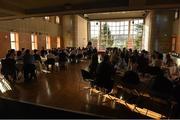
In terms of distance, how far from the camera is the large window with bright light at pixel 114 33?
85.1ft

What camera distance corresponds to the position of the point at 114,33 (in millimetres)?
27109

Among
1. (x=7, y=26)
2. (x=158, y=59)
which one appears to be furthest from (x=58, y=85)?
(x=7, y=26)

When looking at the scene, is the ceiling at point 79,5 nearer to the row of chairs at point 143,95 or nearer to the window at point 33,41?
the row of chairs at point 143,95

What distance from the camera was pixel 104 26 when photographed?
88.5ft

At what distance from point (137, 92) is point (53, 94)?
2.58 metres

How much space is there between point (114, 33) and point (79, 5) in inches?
864

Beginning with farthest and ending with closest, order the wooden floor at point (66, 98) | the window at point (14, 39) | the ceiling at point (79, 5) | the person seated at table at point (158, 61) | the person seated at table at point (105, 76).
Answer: the window at point (14, 39) → the person seated at table at point (158, 61) → the person seated at table at point (105, 76) → the ceiling at point (79, 5) → the wooden floor at point (66, 98)

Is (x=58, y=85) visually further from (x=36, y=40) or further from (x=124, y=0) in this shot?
(x=36, y=40)

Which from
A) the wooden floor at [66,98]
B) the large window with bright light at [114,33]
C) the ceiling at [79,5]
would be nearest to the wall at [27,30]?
the wooden floor at [66,98]

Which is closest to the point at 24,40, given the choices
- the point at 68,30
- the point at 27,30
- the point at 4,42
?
the point at 27,30

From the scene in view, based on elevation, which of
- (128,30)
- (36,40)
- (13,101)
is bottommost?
(13,101)

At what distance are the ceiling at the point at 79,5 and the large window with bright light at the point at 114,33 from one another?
20638 mm

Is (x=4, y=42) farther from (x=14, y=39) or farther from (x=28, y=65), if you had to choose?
(x=28, y=65)

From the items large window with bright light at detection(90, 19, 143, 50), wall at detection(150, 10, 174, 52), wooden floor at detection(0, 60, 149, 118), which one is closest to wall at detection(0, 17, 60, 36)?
wooden floor at detection(0, 60, 149, 118)
